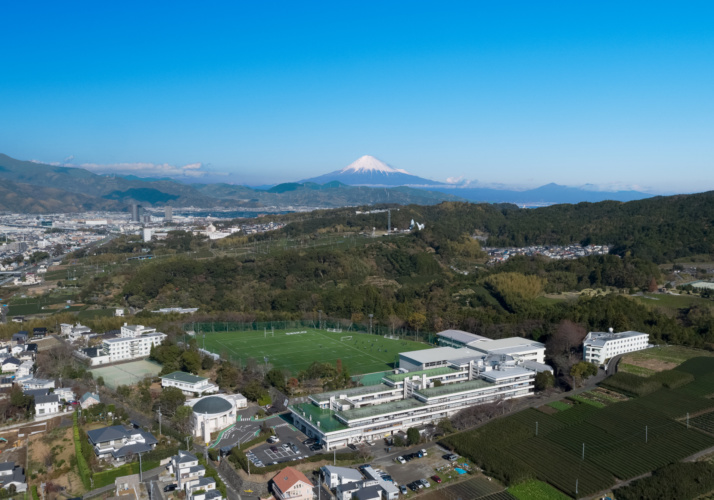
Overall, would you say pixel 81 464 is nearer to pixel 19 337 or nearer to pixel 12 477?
pixel 12 477

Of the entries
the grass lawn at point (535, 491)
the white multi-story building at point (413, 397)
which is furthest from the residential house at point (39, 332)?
the grass lawn at point (535, 491)

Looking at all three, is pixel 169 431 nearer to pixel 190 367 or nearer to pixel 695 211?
pixel 190 367

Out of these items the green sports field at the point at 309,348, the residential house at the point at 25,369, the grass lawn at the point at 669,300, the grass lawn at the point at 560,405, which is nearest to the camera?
the grass lawn at the point at 560,405

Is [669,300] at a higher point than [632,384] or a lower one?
higher

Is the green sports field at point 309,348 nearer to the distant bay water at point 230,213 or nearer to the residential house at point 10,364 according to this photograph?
the residential house at point 10,364

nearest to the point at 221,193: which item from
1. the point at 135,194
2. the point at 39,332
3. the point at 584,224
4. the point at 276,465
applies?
the point at 135,194

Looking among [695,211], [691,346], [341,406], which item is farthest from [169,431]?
[695,211]

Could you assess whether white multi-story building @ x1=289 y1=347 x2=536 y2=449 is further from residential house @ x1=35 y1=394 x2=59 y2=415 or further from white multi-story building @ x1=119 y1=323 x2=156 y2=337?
white multi-story building @ x1=119 y1=323 x2=156 y2=337
